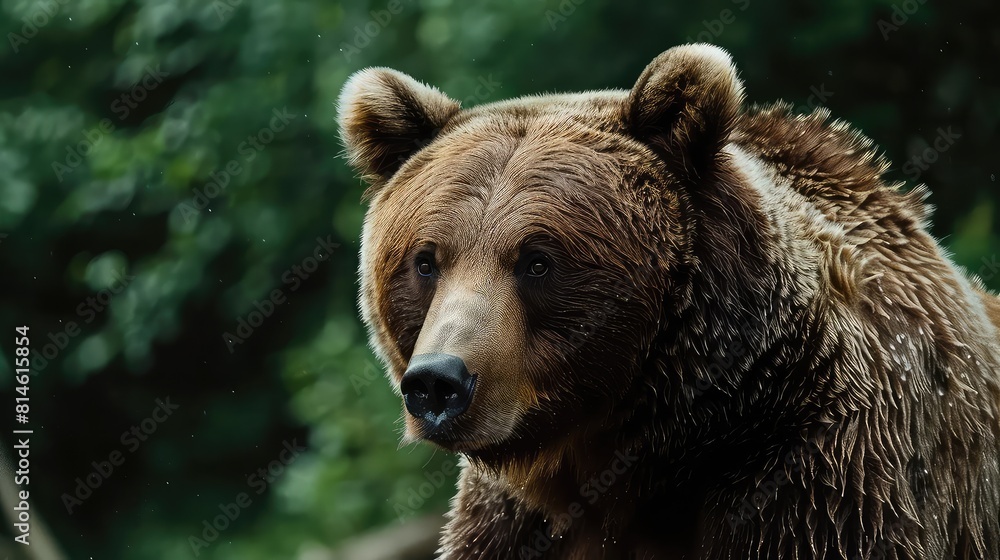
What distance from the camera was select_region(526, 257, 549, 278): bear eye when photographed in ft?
10.4

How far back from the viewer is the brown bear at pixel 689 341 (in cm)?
307

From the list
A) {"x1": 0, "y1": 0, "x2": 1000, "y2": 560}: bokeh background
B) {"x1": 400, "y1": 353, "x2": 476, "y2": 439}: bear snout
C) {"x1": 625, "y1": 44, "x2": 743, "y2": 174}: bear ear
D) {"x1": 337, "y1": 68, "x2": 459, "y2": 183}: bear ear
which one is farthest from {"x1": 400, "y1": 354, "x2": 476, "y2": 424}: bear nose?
{"x1": 0, "y1": 0, "x2": 1000, "y2": 560}: bokeh background

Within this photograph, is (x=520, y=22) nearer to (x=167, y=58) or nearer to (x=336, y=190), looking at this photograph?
(x=336, y=190)

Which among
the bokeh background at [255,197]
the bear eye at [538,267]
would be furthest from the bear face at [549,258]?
the bokeh background at [255,197]

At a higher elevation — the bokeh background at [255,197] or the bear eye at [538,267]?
the bear eye at [538,267]

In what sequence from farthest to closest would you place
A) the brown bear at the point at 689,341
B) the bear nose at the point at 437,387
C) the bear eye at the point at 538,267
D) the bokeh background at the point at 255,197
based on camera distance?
the bokeh background at the point at 255,197 → the bear eye at the point at 538,267 → the brown bear at the point at 689,341 → the bear nose at the point at 437,387

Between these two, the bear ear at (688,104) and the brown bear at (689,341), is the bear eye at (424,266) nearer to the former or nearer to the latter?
the brown bear at (689,341)

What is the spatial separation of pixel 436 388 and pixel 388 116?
112cm

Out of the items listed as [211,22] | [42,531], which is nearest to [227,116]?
[211,22]

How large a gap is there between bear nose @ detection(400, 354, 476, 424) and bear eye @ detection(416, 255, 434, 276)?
0.43 meters

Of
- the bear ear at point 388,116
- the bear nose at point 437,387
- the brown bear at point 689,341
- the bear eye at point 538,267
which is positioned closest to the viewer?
the bear nose at point 437,387

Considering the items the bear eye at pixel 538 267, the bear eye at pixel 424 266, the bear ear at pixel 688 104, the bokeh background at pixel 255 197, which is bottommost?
the bokeh background at pixel 255 197

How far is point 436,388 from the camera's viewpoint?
9.55 ft

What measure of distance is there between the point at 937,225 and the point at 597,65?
2183 millimetres
